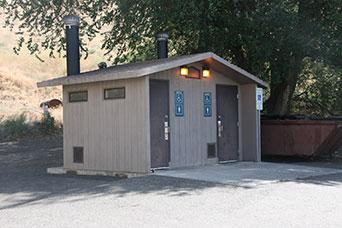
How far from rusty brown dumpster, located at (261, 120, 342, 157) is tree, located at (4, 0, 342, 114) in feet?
6.78

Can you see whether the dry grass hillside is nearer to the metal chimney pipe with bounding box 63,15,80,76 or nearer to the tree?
the tree

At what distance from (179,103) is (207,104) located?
1135 millimetres

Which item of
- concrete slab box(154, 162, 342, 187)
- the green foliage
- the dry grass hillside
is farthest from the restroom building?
the dry grass hillside

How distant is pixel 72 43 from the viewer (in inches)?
652

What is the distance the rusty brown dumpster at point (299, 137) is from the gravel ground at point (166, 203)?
432 cm

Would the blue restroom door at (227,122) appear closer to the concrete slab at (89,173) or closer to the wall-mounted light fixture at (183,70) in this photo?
the wall-mounted light fixture at (183,70)

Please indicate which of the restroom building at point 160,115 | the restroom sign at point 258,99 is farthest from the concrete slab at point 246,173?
the restroom sign at point 258,99

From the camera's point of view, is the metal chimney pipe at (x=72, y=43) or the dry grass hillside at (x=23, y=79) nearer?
the metal chimney pipe at (x=72, y=43)

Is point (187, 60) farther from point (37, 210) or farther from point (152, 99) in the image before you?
point (37, 210)

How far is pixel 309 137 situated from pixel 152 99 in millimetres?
6114

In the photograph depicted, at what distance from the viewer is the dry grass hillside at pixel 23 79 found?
3142 centimetres

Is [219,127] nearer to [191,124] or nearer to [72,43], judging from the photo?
[191,124]

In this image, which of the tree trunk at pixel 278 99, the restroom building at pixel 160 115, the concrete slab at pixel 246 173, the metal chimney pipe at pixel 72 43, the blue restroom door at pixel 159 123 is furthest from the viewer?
the tree trunk at pixel 278 99

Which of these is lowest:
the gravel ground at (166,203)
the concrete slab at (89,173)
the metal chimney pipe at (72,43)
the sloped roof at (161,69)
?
the gravel ground at (166,203)
